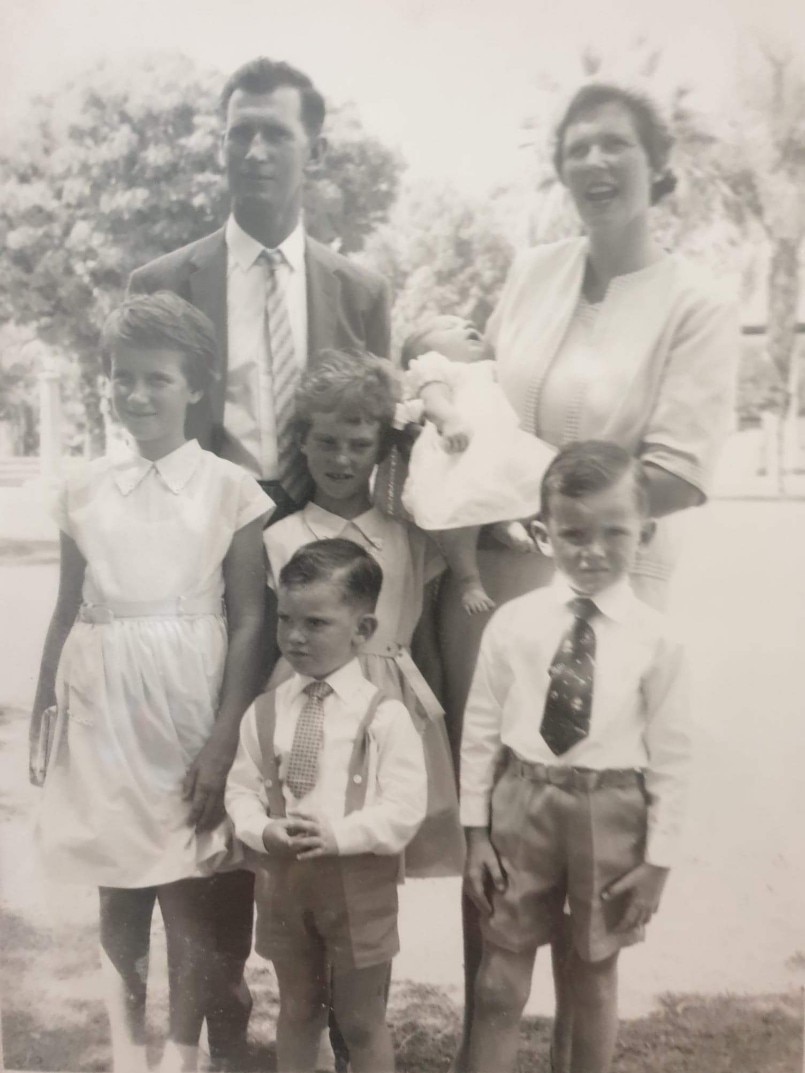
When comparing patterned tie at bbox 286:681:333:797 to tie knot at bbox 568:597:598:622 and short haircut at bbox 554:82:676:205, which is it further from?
short haircut at bbox 554:82:676:205

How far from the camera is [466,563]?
5.87 feet

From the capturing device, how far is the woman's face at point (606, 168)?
177 cm

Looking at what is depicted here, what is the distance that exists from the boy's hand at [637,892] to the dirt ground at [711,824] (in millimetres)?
122

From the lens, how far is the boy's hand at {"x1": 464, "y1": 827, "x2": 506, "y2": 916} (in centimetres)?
180

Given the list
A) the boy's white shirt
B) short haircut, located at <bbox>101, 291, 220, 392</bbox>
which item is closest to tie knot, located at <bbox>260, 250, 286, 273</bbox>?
short haircut, located at <bbox>101, 291, 220, 392</bbox>

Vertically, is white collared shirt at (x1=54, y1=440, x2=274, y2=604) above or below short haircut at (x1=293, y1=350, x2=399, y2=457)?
below

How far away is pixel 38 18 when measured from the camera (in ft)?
6.15

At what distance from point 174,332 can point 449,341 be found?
50 cm

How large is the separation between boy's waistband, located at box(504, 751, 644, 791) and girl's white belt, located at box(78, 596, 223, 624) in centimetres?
64

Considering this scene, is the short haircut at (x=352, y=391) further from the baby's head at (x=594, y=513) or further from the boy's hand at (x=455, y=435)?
the baby's head at (x=594, y=513)

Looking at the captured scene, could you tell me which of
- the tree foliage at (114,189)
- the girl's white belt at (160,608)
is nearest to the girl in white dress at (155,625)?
the girl's white belt at (160,608)

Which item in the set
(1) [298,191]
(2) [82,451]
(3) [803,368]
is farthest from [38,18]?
(3) [803,368]

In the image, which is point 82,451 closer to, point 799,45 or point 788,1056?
point 799,45

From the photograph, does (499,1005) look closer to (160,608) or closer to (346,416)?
(160,608)
